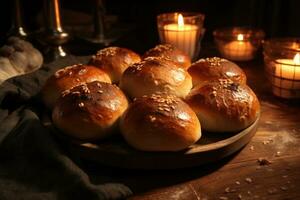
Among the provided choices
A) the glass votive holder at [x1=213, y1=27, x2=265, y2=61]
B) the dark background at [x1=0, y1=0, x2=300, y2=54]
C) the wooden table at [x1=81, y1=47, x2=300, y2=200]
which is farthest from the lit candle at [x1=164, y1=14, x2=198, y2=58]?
the wooden table at [x1=81, y1=47, x2=300, y2=200]

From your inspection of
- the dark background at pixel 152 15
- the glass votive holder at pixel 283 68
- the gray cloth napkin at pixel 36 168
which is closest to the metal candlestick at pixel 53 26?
the dark background at pixel 152 15

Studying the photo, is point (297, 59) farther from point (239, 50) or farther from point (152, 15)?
point (152, 15)

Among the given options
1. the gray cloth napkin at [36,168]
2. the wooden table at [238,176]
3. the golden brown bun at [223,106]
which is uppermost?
the golden brown bun at [223,106]

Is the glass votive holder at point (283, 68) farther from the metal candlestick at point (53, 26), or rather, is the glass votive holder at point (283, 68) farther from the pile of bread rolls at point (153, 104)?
the metal candlestick at point (53, 26)

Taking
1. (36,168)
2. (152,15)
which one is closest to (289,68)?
(36,168)

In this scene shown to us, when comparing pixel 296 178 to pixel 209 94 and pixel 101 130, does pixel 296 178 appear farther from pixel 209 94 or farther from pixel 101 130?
pixel 101 130

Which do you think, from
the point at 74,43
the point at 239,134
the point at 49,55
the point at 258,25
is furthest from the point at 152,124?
the point at 258,25
